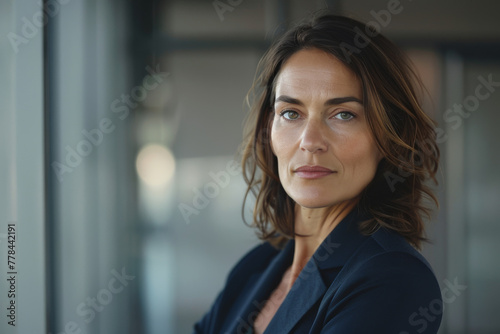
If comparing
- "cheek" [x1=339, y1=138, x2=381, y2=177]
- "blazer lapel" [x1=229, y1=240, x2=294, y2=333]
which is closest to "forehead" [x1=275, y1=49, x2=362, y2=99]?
"cheek" [x1=339, y1=138, x2=381, y2=177]

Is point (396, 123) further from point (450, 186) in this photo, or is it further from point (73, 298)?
point (450, 186)

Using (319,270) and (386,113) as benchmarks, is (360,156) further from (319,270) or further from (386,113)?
(319,270)

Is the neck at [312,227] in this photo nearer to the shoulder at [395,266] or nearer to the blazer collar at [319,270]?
the blazer collar at [319,270]

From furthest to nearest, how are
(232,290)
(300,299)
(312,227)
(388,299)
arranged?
(232,290), (312,227), (300,299), (388,299)

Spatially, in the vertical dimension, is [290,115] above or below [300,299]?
above

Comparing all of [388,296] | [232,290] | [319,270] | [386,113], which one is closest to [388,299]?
[388,296]

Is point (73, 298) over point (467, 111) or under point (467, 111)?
under

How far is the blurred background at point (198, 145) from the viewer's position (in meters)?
2.80

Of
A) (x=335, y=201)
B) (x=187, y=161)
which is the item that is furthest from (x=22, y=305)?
(x=187, y=161)

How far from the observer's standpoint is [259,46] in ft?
10.2

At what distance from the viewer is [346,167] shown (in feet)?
3.51

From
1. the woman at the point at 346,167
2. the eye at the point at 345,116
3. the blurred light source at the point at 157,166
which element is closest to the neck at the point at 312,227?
the woman at the point at 346,167

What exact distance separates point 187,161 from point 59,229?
3.38ft

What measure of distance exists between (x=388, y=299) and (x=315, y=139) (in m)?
0.38
